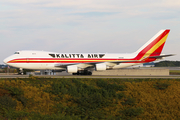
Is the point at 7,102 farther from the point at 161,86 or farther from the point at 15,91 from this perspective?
the point at 161,86

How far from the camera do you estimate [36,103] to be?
61.2 feet

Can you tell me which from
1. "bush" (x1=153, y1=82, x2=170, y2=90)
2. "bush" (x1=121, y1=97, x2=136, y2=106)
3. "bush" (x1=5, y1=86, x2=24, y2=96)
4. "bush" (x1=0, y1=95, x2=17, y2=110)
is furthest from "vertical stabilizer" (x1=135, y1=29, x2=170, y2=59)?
"bush" (x1=0, y1=95, x2=17, y2=110)

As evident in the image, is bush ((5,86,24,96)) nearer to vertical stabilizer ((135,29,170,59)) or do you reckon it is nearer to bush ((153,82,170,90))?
bush ((153,82,170,90))

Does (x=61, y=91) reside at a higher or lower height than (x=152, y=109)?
higher

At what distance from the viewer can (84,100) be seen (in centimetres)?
1905

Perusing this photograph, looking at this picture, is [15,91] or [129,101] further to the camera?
[129,101]

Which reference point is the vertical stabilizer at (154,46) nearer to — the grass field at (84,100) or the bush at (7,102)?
the grass field at (84,100)

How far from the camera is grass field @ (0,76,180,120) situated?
690 inches

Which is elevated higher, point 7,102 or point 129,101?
point 7,102

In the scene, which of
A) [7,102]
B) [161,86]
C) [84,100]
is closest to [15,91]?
[7,102]

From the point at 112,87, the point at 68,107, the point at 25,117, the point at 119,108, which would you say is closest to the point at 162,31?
the point at 112,87

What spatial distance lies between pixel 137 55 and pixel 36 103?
26549 millimetres

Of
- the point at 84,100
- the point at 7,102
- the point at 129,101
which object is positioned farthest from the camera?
the point at 129,101

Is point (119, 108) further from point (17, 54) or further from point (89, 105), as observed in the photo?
point (17, 54)
